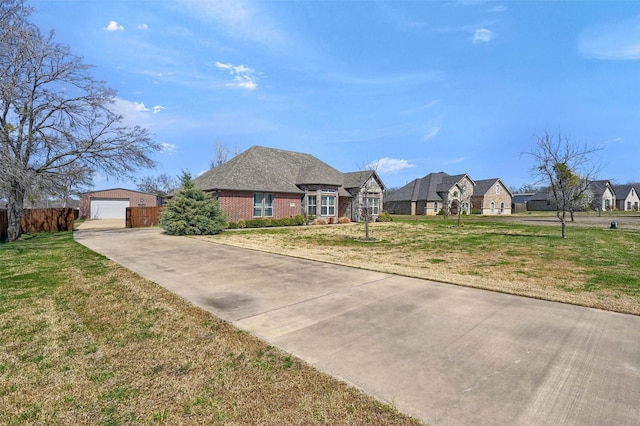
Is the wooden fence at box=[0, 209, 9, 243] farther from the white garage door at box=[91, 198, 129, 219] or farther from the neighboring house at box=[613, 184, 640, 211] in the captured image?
the neighboring house at box=[613, 184, 640, 211]

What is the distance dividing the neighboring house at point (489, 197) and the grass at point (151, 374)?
55572 mm

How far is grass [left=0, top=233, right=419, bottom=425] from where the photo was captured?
272 cm

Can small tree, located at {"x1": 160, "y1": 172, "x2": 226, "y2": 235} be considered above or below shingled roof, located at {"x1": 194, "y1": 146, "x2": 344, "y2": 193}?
below

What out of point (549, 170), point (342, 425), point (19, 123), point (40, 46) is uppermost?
point (40, 46)

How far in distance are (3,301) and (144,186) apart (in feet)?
234

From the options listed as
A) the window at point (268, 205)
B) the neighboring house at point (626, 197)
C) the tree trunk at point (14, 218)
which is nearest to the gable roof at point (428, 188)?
the window at point (268, 205)

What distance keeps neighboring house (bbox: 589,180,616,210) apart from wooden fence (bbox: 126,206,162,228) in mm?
68028

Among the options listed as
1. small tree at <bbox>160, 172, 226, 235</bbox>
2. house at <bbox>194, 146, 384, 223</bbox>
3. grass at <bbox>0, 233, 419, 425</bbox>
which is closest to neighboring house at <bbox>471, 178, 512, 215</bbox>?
house at <bbox>194, 146, 384, 223</bbox>

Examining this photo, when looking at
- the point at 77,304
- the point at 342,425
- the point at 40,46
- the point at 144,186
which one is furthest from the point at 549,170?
the point at 144,186

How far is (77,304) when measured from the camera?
5699mm

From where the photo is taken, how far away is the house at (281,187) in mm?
24750

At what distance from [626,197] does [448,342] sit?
86398mm

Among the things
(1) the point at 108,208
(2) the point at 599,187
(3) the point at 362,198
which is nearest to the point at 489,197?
(2) the point at 599,187

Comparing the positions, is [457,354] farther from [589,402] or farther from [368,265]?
[368,265]
